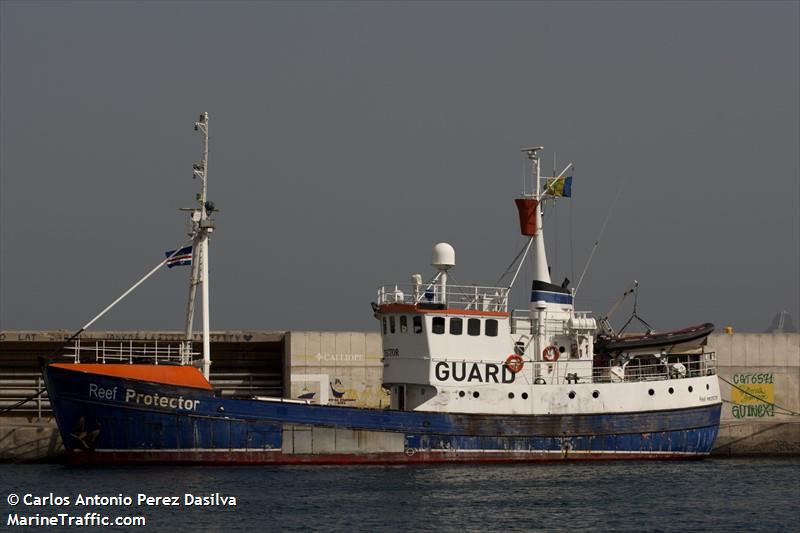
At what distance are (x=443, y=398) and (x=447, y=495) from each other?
19.5 feet

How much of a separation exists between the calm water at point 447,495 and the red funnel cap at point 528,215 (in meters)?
7.29

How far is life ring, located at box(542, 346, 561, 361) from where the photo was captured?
3872cm

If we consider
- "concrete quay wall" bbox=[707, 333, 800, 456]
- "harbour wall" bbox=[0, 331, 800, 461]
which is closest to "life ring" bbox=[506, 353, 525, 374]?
"harbour wall" bbox=[0, 331, 800, 461]

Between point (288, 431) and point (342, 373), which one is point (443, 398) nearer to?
point (288, 431)

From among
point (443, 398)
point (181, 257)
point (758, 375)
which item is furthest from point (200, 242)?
point (758, 375)

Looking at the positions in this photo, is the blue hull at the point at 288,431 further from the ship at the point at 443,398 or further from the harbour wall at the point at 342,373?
the harbour wall at the point at 342,373

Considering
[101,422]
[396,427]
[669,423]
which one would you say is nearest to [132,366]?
[101,422]

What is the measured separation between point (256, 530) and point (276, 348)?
755 inches

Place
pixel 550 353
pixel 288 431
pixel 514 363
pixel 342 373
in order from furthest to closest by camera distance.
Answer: pixel 342 373
pixel 550 353
pixel 514 363
pixel 288 431

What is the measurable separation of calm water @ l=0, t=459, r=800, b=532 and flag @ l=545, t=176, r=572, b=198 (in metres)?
8.39

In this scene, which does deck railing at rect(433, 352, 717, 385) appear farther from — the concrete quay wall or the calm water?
the concrete quay wall

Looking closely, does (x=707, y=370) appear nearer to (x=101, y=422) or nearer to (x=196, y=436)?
(x=196, y=436)

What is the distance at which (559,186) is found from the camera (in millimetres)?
39750

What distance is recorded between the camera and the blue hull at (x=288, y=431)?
35156 millimetres
